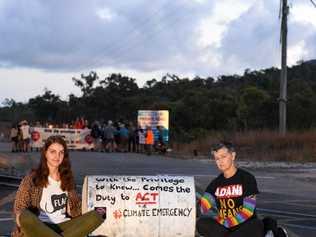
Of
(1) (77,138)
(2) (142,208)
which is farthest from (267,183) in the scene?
(1) (77,138)

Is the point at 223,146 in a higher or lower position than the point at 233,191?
higher

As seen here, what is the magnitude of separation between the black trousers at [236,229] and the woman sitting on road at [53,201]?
1196 mm

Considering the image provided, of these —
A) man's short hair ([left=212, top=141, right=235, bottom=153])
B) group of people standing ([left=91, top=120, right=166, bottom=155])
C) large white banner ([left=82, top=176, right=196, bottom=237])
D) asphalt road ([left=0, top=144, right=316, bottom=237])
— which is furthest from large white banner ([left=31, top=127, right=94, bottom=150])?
man's short hair ([left=212, top=141, right=235, bottom=153])

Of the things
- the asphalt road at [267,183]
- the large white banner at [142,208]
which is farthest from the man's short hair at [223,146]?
the asphalt road at [267,183]

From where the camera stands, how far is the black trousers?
7.15m

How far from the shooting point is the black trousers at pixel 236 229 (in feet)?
23.5

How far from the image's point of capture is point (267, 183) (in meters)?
20.9

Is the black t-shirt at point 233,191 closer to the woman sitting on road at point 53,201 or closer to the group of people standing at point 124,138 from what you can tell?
A: the woman sitting on road at point 53,201

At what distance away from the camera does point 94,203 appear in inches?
341

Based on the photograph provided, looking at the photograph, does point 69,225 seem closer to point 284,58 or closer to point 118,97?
point 284,58

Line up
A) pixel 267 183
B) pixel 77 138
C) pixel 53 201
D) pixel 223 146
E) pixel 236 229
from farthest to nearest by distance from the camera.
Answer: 1. pixel 77 138
2. pixel 267 183
3. pixel 223 146
4. pixel 236 229
5. pixel 53 201

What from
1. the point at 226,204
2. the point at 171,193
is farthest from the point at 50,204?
the point at 171,193

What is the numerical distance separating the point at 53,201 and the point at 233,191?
174 cm

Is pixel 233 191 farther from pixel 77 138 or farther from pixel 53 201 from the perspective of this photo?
pixel 77 138
